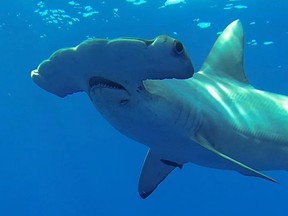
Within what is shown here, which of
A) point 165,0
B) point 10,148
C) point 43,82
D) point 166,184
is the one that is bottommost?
point 166,184

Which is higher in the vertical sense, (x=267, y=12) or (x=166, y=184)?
(x=267, y=12)

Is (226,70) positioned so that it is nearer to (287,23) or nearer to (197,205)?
(287,23)

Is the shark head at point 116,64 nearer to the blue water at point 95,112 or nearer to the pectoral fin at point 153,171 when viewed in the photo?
the pectoral fin at point 153,171

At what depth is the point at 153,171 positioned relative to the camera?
576 cm

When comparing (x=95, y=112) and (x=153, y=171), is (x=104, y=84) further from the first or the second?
(x=95, y=112)

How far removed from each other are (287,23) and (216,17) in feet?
8.56

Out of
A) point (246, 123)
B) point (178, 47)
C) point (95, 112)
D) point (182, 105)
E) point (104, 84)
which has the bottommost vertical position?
point (95, 112)

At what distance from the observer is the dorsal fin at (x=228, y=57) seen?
5516 mm

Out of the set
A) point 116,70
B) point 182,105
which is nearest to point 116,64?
point 116,70

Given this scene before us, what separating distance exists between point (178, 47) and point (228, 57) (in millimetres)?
2882

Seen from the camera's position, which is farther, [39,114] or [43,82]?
[39,114]

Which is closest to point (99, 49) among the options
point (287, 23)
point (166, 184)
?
point (287, 23)

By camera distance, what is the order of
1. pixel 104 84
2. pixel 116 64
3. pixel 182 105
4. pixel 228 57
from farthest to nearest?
pixel 228 57 → pixel 182 105 → pixel 104 84 → pixel 116 64

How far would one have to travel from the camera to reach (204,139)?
4.41m
